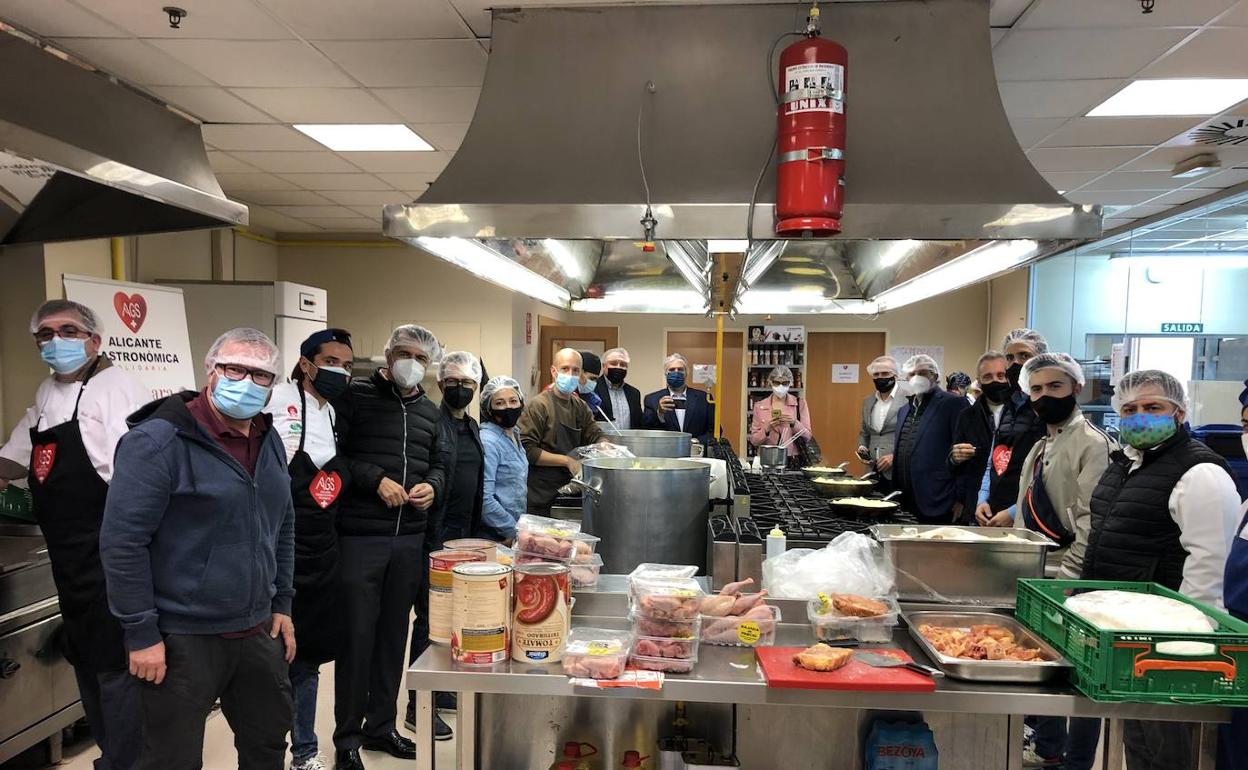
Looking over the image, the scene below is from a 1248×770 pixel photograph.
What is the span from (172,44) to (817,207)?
2.38 meters

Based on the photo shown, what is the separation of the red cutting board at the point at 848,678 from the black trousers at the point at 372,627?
66.6 inches

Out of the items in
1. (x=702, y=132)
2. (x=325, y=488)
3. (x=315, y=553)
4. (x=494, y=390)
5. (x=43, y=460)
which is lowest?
(x=315, y=553)

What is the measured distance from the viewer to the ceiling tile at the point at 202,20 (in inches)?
93.7

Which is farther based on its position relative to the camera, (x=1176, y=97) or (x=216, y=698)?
(x=1176, y=97)

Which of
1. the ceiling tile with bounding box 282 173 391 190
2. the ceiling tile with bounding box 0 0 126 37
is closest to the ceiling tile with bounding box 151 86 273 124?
the ceiling tile with bounding box 0 0 126 37

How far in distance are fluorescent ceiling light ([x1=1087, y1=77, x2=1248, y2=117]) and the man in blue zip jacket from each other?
3.42 m

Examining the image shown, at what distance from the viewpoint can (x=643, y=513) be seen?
7.52ft

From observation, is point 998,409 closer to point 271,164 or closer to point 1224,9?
point 1224,9

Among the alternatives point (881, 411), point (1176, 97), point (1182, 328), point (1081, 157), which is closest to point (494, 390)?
point (881, 411)

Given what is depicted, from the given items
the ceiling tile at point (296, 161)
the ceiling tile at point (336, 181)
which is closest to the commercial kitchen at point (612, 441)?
the ceiling tile at point (296, 161)

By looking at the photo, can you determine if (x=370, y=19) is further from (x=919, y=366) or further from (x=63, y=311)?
(x=919, y=366)

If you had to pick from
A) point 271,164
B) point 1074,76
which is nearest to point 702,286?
point 1074,76

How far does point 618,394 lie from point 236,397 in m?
3.45

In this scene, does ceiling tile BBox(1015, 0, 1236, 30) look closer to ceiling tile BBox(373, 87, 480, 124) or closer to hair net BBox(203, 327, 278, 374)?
ceiling tile BBox(373, 87, 480, 124)
